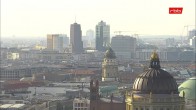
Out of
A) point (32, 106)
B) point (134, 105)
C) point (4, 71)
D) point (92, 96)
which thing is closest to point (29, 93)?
point (32, 106)

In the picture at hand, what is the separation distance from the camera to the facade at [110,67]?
135 meters

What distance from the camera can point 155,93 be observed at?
4106 centimetres

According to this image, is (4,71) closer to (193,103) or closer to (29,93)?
(29,93)

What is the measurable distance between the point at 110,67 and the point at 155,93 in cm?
9344

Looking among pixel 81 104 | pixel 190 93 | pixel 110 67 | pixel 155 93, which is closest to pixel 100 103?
pixel 190 93

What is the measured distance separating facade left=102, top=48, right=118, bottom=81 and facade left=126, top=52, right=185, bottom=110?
9284cm

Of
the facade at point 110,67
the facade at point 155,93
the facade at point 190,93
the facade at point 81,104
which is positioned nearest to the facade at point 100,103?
the facade at point 190,93

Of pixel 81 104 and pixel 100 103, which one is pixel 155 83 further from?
pixel 81 104

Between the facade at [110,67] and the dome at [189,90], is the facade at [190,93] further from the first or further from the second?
the facade at [110,67]

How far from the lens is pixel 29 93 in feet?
440

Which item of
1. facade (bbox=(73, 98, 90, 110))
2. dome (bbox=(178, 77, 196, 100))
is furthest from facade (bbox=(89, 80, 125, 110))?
facade (bbox=(73, 98, 90, 110))

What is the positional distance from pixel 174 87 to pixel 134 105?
224 centimetres

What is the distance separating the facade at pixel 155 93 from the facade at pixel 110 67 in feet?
305

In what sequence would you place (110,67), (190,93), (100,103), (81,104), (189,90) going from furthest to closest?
1. (110,67)
2. (81,104)
3. (189,90)
4. (190,93)
5. (100,103)
